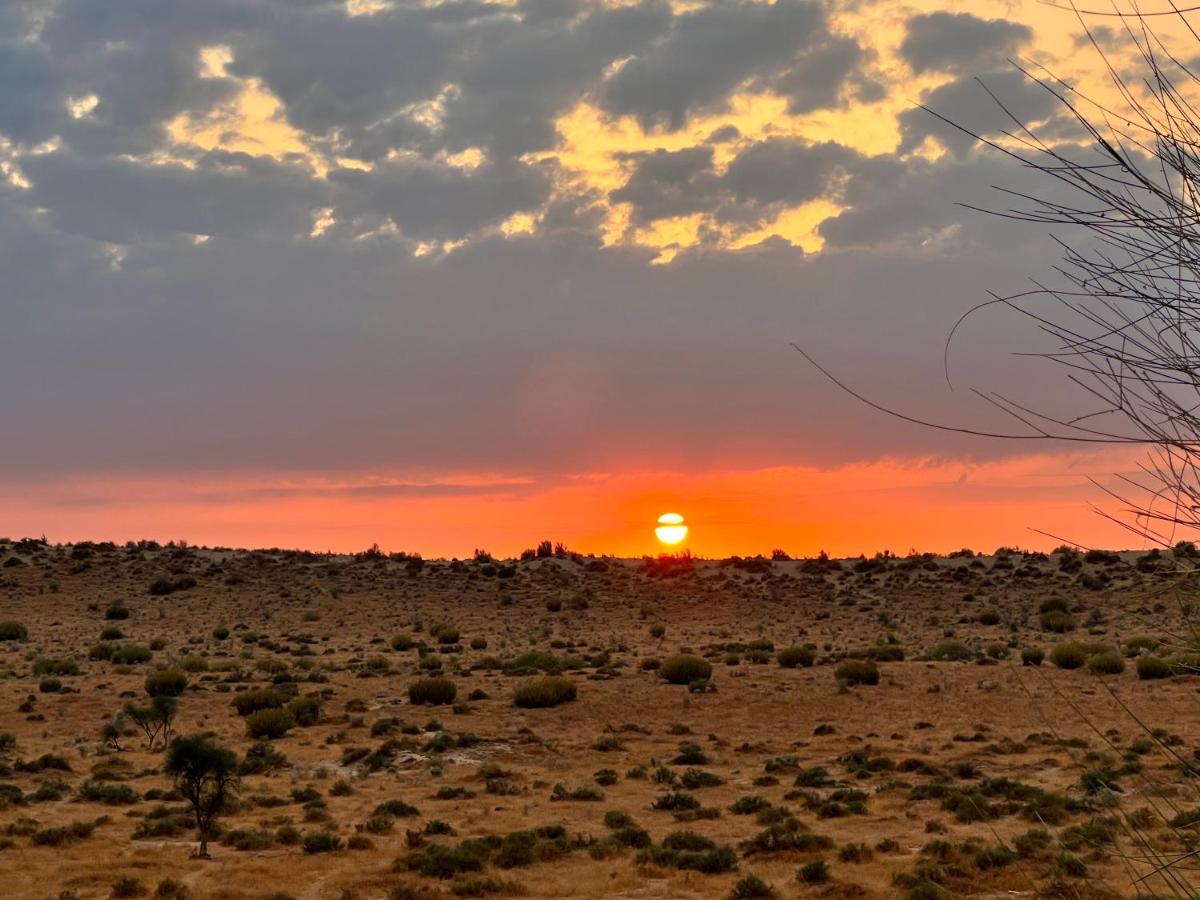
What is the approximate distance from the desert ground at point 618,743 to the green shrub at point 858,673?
12cm

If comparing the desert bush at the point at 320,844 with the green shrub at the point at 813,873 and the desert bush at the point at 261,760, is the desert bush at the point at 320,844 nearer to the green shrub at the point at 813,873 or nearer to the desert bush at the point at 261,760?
the desert bush at the point at 261,760

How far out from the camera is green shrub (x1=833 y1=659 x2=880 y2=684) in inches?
1766

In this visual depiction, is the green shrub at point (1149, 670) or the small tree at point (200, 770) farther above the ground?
the green shrub at point (1149, 670)

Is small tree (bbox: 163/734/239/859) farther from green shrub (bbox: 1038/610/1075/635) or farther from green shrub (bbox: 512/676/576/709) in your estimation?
green shrub (bbox: 1038/610/1075/635)

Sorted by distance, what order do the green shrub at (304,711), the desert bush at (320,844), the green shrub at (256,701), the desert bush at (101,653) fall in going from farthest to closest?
the desert bush at (101,653) → the green shrub at (256,701) → the green shrub at (304,711) → the desert bush at (320,844)

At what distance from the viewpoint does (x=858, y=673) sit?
4503cm

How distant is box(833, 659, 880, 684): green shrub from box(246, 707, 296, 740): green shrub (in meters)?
20.6

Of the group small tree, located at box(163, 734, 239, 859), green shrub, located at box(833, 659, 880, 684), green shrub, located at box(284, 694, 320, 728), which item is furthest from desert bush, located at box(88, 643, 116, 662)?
green shrub, located at box(833, 659, 880, 684)

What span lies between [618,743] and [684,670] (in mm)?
9969

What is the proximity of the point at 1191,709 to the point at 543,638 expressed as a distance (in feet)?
112

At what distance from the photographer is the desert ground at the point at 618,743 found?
→ 69.9 feet

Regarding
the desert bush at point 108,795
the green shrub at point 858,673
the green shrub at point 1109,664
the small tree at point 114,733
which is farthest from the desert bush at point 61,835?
the green shrub at point 1109,664

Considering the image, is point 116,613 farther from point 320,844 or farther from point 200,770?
point 320,844

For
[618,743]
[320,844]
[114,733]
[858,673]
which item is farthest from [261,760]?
[858,673]
